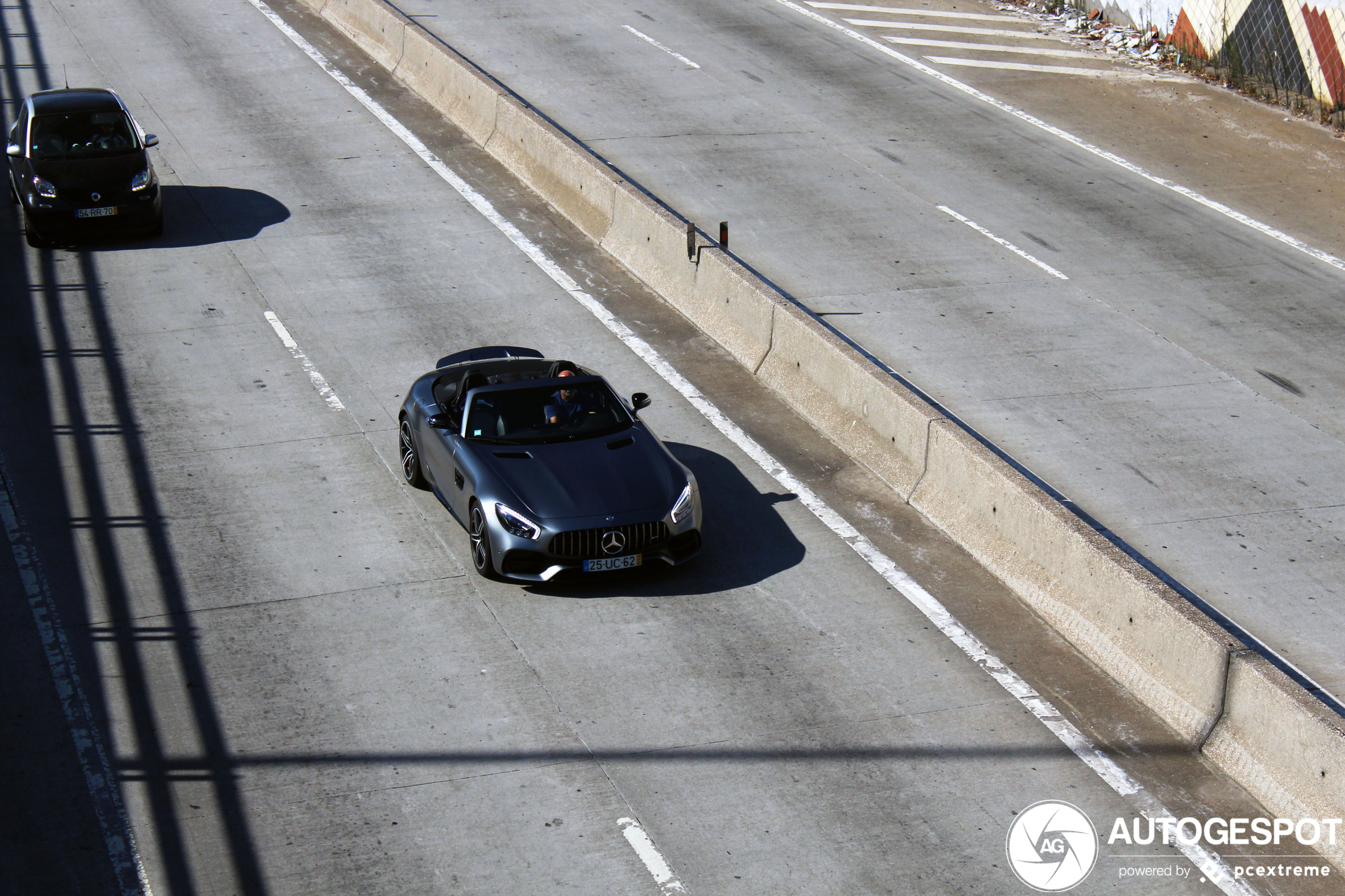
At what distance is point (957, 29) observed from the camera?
30188mm

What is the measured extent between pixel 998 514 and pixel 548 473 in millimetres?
3505

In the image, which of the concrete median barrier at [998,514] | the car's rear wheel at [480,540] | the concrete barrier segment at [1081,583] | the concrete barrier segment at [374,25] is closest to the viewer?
the concrete median barrier at [998,514]

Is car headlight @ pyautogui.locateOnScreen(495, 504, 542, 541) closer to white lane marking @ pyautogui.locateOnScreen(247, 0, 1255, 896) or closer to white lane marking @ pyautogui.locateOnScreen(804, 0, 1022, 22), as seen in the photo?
white lane marking @ pyautogui.locateOnScreen(247, 0, 1255, 896)

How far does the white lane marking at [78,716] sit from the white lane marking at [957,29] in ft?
74.6

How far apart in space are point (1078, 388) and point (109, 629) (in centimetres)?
947

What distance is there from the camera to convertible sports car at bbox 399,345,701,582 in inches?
419

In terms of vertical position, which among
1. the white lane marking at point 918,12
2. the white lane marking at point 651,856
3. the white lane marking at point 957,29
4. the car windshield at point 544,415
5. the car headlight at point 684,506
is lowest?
the white lane marking at point 651,856

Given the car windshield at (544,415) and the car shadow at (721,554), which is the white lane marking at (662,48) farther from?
the car windshield at (544,415)

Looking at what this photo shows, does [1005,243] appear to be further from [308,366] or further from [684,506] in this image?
[684,506]

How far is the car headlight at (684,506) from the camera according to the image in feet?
35.7

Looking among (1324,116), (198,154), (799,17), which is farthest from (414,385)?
(799,17)

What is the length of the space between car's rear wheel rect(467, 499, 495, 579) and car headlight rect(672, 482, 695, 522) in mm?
1395

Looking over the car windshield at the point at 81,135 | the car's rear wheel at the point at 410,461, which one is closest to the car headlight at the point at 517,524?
the car's rear wheel at the point at 410,461

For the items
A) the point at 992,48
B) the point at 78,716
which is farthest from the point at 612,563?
the point at 992,48
